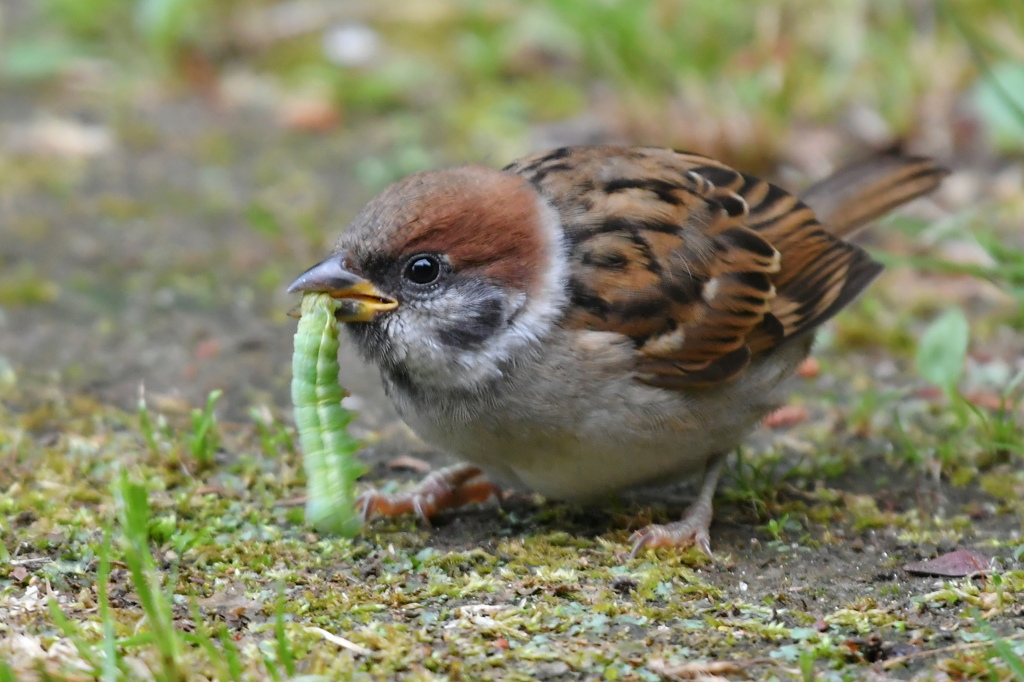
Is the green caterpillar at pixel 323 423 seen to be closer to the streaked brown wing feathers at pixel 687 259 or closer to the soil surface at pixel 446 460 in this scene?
the soil surface at pixel 446 460

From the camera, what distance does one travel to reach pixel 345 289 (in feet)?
10.9

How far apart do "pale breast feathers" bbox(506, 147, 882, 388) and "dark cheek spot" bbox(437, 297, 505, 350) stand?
196 millimetres

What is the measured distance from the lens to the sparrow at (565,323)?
10.9 ft

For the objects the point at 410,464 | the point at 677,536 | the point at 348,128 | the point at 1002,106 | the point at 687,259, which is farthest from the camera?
the point at 348,128

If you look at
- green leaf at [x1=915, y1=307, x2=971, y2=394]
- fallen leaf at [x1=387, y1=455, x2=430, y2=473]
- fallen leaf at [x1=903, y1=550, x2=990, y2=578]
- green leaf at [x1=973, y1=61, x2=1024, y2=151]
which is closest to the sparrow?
fallen leaf at [x1=387, y1=455, x2=430, y2=473]

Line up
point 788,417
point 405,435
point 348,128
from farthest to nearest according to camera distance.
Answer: point 348,128
point 788,417
point 405,435

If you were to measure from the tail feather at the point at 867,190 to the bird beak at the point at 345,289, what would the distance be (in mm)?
1863

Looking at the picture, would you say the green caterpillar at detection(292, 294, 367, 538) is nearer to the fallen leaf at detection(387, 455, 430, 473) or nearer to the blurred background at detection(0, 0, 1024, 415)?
the fallen leaf at detection(387, 455, 430, 473)

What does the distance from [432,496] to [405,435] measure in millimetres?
746

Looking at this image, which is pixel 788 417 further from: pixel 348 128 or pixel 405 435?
pixel 348 128

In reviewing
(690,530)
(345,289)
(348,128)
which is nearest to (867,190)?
(690,530)

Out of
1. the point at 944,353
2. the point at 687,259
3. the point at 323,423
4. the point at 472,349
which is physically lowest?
the point at 944,353

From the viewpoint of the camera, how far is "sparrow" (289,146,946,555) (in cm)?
332

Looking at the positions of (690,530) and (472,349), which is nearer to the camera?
(472,349)
